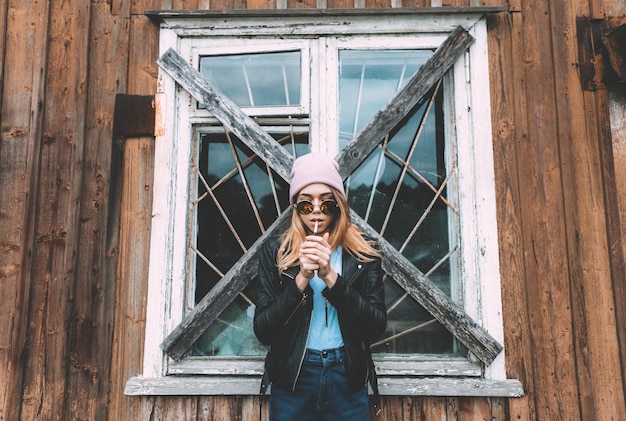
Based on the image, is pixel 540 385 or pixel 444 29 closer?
pixel 540 385

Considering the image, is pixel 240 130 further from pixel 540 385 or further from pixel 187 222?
pixel 540 385

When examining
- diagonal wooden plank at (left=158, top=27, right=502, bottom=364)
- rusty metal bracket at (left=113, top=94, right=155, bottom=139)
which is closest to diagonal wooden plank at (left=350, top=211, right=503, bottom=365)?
diagonal wooden plank at (left=158, top=27, right=502, bottom=364)

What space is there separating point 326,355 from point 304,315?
7.6 inches

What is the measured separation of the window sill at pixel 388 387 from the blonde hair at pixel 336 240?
850 millimetres

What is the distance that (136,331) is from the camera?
8.45ft

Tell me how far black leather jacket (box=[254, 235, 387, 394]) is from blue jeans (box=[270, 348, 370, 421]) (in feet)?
0.14

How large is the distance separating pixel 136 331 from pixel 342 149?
158cm

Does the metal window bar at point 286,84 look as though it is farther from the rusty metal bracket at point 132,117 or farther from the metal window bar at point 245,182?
the rusty metal bracket at point 132,117

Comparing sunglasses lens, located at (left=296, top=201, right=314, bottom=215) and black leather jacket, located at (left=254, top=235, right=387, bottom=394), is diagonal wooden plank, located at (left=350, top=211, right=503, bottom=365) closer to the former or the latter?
black leather jacket, located at (left=254, top=235, right=387, bottom=394)

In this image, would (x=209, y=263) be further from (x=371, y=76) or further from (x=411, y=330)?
(x=371, y=76)

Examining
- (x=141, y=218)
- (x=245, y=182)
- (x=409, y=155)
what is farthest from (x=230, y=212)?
(x=409, y=155)

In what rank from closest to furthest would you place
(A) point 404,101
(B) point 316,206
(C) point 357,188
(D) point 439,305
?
(B) point 316,206, (D) point 439,305, (A) point 404,101, (C) point 357,188

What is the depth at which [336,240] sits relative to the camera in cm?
203

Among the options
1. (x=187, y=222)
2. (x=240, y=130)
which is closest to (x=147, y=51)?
(x=240, y=130)
